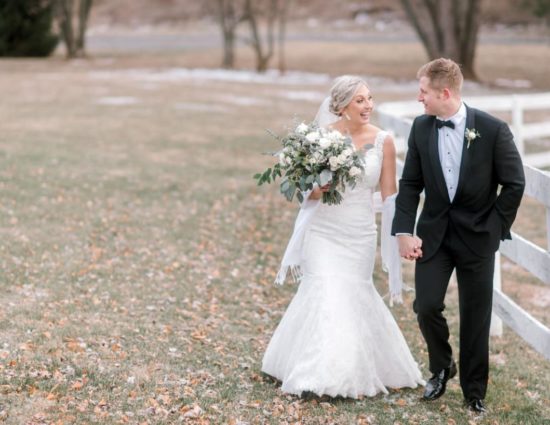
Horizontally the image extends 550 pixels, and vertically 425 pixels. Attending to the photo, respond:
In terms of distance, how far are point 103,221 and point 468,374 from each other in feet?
22.1

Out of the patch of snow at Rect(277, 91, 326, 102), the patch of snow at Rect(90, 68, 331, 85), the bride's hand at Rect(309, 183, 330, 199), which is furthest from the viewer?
the patch of snow at Rect(90, 68, 331, 85)

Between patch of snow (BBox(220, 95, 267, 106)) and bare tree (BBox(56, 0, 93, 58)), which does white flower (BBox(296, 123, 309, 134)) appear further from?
bare tree (BBox(56, 0, 93, 58))

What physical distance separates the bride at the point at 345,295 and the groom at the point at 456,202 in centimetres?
45

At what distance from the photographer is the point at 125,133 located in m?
20.3

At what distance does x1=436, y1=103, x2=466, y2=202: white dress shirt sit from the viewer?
5469 mm

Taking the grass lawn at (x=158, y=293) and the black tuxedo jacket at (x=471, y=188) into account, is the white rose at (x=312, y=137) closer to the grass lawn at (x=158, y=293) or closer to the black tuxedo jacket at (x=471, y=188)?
the grass lawn at (x=158, y=293)

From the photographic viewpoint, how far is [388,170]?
618 cm

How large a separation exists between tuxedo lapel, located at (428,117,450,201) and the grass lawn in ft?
3.70

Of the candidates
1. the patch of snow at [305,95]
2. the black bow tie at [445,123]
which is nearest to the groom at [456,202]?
the black bow tie at [445,123]

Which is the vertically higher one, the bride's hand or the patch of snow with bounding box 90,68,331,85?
the bride's hand

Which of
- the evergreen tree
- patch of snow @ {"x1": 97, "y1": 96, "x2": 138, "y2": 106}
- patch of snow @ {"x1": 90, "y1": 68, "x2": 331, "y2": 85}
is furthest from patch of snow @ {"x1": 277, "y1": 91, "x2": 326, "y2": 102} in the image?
the evergreen tree

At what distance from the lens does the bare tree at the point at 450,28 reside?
1281 inches

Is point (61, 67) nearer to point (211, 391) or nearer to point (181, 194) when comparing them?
point (181, 194)

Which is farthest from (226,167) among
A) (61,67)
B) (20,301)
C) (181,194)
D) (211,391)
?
(61,67)
